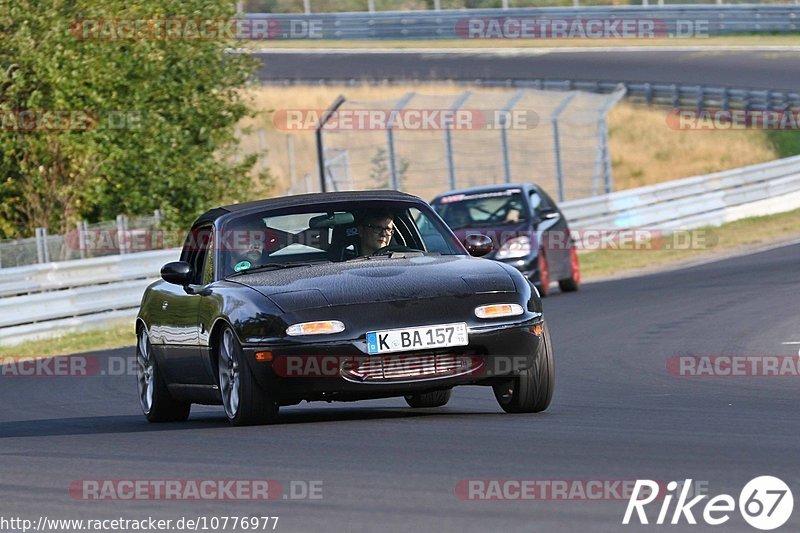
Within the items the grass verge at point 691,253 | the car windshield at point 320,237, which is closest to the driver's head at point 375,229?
the car windshield at point 320,237

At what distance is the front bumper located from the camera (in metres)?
8.60

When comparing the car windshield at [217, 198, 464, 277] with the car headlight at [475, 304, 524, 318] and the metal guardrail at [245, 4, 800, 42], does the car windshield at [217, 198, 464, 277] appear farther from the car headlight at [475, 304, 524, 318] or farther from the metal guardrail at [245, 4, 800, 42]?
the metal guardrail at [245, 4, 800, 42]

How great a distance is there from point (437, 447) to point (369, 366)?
1.15 m

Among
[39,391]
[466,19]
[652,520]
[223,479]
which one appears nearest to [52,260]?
[39,391]

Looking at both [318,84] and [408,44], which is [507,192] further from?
[408,44]

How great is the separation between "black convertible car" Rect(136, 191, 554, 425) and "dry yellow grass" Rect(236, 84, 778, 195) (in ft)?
90.7

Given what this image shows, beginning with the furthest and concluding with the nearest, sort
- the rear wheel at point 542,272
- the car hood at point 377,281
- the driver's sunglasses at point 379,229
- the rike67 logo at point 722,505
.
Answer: the rear wheel at point 542,272 → the driver's sunglasses at point 379,229 → the car hood at point 377,281 → the rike67 logo at point 722,505

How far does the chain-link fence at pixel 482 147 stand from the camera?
1286 inches

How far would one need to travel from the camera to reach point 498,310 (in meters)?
A: 8.82

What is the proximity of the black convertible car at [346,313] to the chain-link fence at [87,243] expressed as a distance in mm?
11523

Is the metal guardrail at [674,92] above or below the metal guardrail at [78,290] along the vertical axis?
below

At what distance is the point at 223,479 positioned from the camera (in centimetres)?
703

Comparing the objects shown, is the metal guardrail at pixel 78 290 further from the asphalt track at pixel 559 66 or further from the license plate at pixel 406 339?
the asphalt track at pixel 559 66

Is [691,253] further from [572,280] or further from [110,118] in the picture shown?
[110,118]
